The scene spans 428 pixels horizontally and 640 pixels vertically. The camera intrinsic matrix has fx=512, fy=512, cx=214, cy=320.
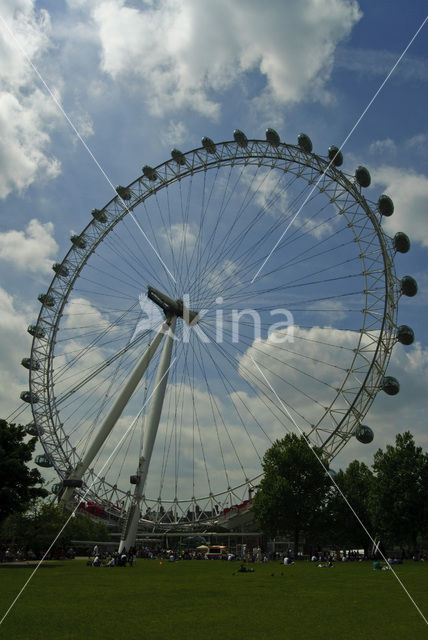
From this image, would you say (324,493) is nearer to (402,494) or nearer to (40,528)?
(402,494)

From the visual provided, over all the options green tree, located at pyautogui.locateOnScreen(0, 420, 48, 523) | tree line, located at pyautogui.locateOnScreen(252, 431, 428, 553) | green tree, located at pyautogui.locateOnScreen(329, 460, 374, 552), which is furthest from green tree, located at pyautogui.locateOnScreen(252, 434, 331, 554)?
green tree, located at pyautogui.locateOnScreen(0, 420, 48, 523)

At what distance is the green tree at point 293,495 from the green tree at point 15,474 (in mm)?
23464

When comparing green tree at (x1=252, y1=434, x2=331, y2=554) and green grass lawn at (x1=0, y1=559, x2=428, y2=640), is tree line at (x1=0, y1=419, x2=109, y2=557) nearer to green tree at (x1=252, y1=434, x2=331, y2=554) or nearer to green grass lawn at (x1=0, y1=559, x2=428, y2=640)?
green grass lawn at (x1=0, y1=559, x2=428, y2=640)

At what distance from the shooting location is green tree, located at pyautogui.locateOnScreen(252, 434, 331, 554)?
49.7 m

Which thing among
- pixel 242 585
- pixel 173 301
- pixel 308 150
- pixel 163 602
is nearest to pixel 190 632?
pixel 163 602

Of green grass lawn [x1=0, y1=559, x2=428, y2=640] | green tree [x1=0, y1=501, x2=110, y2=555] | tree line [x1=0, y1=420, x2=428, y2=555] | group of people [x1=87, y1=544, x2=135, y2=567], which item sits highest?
tree line [x1=0, y1=420, x2=428, y2=555]

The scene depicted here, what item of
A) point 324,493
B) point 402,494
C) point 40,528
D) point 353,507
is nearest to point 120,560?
point 40,528

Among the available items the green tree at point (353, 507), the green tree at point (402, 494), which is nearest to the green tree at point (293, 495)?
the green tree at point (402, 494)

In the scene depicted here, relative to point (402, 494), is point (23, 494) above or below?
below

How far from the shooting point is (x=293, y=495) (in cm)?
5000

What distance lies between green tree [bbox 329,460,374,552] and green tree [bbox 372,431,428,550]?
1029 cm

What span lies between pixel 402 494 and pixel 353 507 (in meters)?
17.1

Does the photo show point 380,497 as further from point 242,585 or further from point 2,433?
point 2,433

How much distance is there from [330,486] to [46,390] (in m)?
31.0
